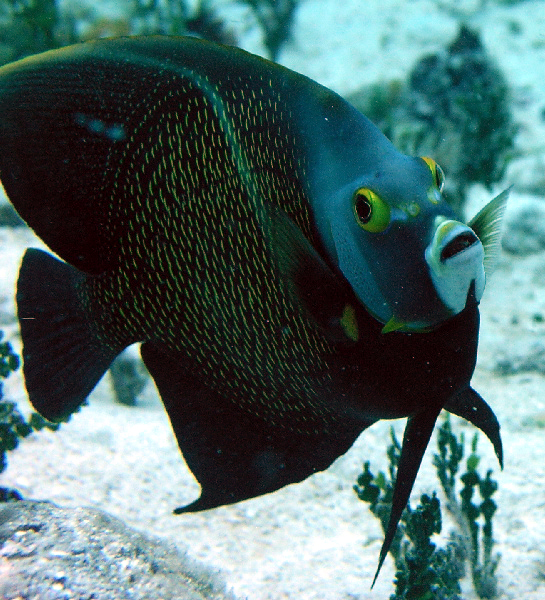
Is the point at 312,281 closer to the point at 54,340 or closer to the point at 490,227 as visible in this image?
the point at 490,227

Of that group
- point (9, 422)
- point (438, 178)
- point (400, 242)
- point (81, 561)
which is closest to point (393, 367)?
point (400, 242)

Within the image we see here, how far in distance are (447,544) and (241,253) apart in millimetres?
1761

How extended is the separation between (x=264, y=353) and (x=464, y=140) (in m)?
5.01

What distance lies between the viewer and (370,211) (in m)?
0.92

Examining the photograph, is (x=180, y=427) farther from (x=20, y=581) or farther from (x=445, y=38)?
(x=445, y=38)

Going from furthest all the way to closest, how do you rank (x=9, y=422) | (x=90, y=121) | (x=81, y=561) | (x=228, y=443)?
(x=9, y=422), (x=81, y=561), (x=228, y=443), (x=90, y=121)

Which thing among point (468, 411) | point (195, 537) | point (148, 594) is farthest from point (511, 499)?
point (148, 594)

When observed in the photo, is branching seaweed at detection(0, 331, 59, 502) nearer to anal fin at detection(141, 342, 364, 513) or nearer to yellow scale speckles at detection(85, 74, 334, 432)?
anal fin at detection(141, 342, 364, 513)

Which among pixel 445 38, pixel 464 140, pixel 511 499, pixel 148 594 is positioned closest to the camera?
pixel 148 594

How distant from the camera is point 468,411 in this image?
1249mm

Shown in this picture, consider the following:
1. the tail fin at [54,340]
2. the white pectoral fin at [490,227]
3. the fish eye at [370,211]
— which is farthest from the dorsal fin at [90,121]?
the white pectoral fin at [490,227]

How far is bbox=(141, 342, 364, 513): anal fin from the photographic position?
125cm

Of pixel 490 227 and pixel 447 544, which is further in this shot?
pixel 447 544

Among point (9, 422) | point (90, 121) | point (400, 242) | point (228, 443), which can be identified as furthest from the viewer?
point (9, 422)
